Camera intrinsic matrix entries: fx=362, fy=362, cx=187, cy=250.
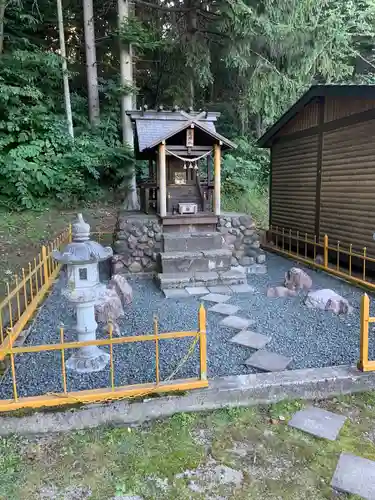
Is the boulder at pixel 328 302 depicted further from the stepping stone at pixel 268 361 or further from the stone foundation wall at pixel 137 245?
the stone foundation wall at pixel 137 245

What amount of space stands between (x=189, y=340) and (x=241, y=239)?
4128mm

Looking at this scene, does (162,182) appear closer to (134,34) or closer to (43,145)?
(134,34)

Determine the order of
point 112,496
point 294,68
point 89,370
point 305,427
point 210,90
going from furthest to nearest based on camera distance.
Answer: point 210,90
point 294,68
point 89,370
point 305,427
point 112,496

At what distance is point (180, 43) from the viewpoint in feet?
42.6

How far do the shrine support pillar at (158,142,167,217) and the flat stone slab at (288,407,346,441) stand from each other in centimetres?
530

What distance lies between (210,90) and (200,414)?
53.2 ft

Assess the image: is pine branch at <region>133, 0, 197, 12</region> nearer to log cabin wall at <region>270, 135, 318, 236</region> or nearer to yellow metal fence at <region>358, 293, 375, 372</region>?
log cabin wall at <region>270, 135, 318, 236</region>

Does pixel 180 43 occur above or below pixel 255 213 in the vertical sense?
above

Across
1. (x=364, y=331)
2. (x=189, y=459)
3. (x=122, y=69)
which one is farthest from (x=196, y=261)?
(x=122, y=69)

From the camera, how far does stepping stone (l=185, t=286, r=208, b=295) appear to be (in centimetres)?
663

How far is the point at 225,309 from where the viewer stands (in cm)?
570

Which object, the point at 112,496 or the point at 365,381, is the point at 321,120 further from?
the point at 112,496

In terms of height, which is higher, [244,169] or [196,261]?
[244,169]

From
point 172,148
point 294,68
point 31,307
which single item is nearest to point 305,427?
point 31,307
